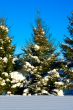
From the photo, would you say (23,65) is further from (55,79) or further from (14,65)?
(55,79)

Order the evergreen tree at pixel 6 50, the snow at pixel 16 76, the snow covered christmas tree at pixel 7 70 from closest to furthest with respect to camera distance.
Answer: the snow covered christmas tree at pixel 7 70 → the snow at pixel 16 76 → the evergreen tree at pixel 6 50

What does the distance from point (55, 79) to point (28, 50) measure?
13.3ft

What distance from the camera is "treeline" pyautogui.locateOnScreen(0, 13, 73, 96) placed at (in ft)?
104

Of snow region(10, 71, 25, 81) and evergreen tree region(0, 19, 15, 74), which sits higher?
evergreen tree region(0, 19, 15, 74)

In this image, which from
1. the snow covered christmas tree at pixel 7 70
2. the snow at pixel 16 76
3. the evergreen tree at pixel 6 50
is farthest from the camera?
the evergreen tree at pixel 6 50

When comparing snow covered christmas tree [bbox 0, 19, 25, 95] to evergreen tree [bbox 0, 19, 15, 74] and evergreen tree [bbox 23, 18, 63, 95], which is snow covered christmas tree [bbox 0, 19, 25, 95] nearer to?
evergreen tree [bbox 0, 19, 15, 74]

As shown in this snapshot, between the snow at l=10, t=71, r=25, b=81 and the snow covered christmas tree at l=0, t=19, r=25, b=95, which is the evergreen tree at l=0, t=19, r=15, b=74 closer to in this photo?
the snow covered christmas tree at l=0, t=19, r=25, b=95

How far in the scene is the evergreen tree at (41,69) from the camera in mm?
31781

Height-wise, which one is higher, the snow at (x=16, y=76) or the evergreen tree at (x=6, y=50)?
the evergreen tree at (x=6, y=50)

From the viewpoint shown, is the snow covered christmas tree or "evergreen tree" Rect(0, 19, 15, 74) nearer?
the snow covered christmas tree

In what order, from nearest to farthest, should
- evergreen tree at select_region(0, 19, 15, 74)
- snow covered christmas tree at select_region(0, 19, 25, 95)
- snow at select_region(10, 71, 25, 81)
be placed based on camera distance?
snow covered christmas tree at select_region(0, 19, 25, 95), snow at select_region(10, 71, 25, 81), evergreen tree at select_region(0, 19, 15, 74)

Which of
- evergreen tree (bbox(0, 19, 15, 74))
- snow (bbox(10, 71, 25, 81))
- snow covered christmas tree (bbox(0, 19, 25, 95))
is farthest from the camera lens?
evergreen tree (bbox(0, 19, 15, 74))

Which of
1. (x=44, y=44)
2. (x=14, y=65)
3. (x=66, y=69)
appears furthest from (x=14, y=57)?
(x=66, y=69)

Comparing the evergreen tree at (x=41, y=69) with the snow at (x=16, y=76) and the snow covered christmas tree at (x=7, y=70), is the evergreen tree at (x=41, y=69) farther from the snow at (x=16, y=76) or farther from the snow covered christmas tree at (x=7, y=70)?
the snow covered christmas tree at (x=7, y=70)
